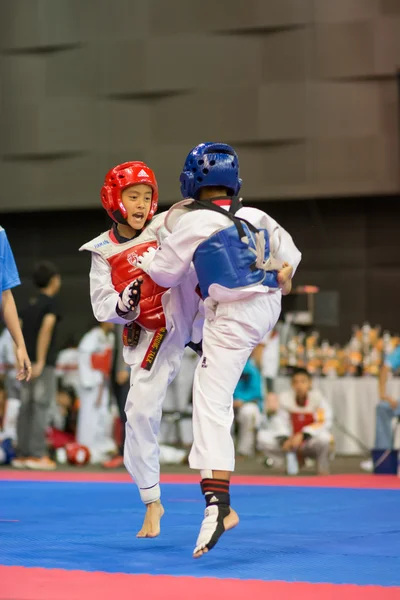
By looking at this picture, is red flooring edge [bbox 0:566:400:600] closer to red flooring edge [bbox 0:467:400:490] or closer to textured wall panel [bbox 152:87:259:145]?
red flooring edge [bbox 0:467:400:490]

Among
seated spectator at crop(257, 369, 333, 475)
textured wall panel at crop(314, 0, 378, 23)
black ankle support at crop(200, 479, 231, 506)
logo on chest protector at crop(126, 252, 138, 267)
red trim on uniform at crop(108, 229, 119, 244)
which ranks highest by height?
textured wall panel at crop(314, 0, 378, 23)

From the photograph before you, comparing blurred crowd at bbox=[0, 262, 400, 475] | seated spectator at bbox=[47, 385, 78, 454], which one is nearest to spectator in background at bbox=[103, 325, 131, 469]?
blurred crowd at bbox=[0, 262, 400, 475]

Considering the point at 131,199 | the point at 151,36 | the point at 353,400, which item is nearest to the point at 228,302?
the point at 131,199

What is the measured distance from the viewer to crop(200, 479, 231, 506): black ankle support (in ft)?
11.2

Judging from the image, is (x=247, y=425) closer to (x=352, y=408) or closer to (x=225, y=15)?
(x=352, y=408)

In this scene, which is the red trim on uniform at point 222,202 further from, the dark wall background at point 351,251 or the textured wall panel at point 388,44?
the dark wall background at point 351,251

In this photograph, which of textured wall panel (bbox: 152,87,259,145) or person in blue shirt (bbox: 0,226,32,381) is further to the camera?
textured wall panel (bbox: 152,87,259,145)

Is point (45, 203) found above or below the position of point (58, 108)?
below

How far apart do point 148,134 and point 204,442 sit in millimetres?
9588

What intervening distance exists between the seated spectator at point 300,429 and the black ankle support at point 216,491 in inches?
180

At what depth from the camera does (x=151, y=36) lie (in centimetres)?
1258

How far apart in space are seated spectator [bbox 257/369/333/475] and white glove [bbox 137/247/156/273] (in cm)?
441


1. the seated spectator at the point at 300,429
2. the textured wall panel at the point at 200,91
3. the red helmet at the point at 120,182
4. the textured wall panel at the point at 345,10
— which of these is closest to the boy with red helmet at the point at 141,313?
the red helmet at the point at 120,182

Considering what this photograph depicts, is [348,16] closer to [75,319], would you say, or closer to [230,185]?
[75,319]
